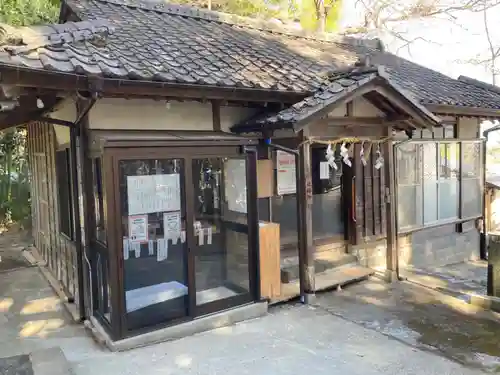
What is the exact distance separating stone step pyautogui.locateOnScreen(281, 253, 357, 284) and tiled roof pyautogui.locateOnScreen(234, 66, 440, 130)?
2.72m

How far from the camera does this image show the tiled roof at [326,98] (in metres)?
5.87

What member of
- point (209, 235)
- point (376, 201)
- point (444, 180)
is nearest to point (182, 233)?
point (209, 235)

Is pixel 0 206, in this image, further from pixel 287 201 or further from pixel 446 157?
pixel 446 157

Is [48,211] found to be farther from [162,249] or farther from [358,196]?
[358,196]

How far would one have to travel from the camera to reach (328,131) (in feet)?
22.8

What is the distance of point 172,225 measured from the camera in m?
5.84

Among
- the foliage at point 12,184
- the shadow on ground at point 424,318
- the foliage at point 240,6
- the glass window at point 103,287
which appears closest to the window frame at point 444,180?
the shadow on ground at point 424,318

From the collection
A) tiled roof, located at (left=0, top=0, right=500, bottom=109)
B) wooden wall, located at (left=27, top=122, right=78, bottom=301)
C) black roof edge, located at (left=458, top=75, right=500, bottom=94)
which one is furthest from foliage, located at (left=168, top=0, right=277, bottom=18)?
wooden wall, located at (left=27, top=122, right=78, bottom=301)

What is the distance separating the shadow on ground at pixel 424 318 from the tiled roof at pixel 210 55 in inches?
134

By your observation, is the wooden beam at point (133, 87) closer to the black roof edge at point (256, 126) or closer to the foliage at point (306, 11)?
the black roof edge at point (256, 126)

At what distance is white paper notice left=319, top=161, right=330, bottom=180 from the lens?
8.55 m

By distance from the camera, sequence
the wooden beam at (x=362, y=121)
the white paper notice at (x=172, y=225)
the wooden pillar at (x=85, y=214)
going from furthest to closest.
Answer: the wooden beam at (x=362, y=121)
the wooden pillar at (x=85, y=214)
the white paper notice at (x=172, y=225)

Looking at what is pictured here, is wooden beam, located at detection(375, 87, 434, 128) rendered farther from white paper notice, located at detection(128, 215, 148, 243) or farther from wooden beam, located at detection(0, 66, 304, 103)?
white paper notice, located at detection(128, 215, 148, 243)

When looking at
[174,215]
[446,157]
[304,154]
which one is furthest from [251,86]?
[446,157]
